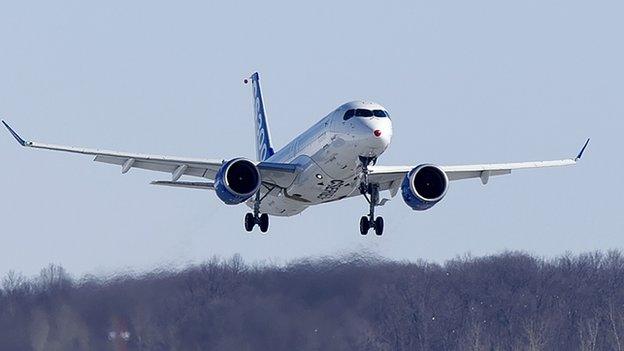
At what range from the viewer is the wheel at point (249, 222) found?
199ft

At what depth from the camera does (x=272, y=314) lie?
215 feet

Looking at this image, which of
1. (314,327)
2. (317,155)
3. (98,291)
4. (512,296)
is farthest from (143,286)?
(512,296)

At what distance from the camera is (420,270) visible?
74312 mm

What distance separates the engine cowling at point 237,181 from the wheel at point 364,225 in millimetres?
3985

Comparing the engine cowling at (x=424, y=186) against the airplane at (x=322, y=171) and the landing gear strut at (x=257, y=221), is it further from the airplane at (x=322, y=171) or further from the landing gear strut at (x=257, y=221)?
the landing gear strut at (x=257, y=221)

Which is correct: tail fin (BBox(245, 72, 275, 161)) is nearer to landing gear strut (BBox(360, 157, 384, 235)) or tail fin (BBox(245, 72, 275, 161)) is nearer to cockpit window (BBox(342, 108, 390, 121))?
landing gear strut (BBox(360, 157, 384, 235))

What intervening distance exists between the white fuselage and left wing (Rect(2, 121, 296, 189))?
16.6 inches

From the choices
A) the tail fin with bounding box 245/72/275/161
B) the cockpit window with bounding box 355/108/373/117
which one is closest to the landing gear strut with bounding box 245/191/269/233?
the cockpit window with bounding box 355/108/373/117

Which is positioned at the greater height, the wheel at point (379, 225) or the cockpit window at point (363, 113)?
the cockpit window at point (363, 113)

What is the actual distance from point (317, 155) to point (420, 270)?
63.5 ft

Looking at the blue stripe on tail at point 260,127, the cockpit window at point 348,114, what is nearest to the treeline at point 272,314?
the blue stripe on tail at point 260,127

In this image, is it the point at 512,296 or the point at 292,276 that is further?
the point at 512,296

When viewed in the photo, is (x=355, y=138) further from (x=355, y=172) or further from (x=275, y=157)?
(x=275, y=157)

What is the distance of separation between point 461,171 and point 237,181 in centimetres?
801
